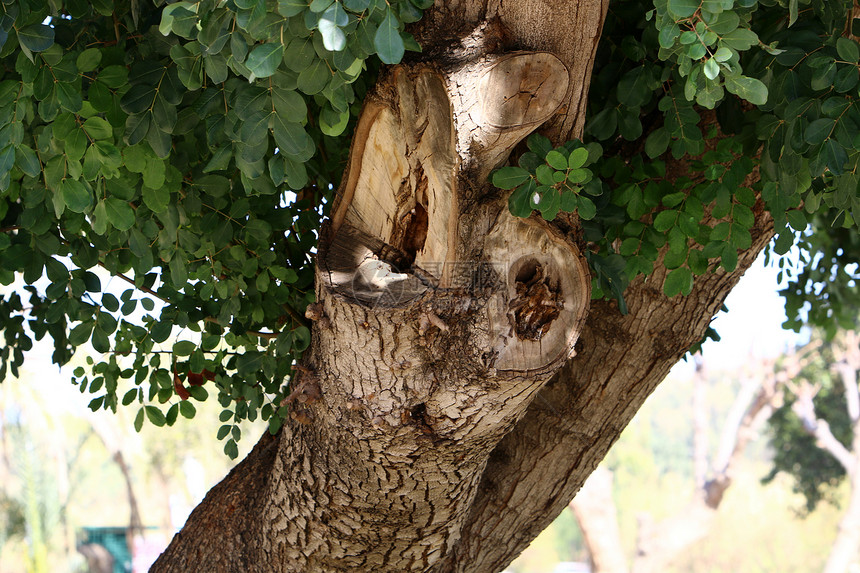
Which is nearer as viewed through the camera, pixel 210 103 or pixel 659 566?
pixel 210 103

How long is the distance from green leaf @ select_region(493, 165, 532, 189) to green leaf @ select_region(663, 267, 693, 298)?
60 centimetres

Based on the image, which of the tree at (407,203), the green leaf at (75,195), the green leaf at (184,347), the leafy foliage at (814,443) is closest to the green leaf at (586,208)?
the tree at (407,203)

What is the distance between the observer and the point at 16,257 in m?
1.86

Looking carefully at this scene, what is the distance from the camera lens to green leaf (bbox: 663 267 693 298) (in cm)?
183

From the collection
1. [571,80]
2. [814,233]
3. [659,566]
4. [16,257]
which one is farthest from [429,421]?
[659,566]

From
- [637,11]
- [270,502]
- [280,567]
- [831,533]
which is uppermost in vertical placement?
[831,533]

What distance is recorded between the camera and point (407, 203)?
154 centimetres

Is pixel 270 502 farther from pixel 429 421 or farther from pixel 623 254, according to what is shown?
pixel 623 254

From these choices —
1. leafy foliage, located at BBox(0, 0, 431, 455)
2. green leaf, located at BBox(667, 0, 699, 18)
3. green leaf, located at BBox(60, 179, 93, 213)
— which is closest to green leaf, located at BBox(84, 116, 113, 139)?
leafy foliage, located at BBox(0, 0, 431, 455)

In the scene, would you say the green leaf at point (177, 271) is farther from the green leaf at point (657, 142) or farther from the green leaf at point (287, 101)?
the green leaf at point (657, 142)

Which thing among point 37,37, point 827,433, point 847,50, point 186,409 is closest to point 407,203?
point 37,37

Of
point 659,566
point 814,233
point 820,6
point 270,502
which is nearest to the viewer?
point 820,6

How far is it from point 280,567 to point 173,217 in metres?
0.97

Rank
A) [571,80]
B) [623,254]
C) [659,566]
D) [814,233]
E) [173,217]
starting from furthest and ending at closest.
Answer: [659,566]
[814,233]
[623,254]
[173,217]
[571,80]
